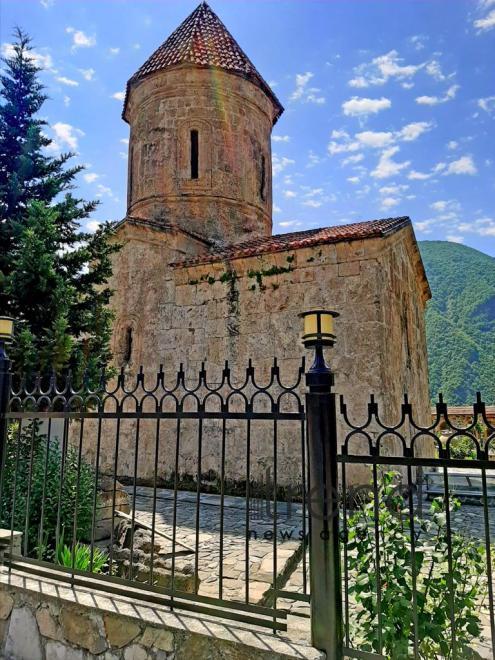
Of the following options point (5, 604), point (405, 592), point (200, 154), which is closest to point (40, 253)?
point (5, 604)

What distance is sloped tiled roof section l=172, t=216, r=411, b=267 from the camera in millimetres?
7488

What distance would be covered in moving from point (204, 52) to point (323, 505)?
12791mm

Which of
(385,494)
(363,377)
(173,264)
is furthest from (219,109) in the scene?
(385,494)

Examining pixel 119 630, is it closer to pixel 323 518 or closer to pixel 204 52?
pixel 323 518

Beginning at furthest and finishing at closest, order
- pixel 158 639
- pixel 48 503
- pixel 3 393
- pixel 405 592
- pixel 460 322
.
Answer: pixel 460 322, pixel 48 503, pixel 3 393, pixel 158 639, pixel 405 592

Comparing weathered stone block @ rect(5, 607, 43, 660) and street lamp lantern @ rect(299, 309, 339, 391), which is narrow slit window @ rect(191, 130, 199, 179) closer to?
street lamp lantern @ rect(299, 309, 339, 391)

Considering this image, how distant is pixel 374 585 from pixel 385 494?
17.9 inches

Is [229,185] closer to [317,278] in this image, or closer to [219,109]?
[219,109]

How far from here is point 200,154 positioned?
11484 millimetres

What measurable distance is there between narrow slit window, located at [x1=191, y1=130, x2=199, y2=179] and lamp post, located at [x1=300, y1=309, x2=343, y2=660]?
32.9ft

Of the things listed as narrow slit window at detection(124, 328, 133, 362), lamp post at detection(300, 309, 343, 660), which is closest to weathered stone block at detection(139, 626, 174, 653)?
lamp post at detection(300, 309, 343, 660)

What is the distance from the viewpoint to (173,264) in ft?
30.8

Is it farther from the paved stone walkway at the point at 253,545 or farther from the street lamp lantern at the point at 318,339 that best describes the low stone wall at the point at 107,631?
the street lamp lantern at the point at 318,339

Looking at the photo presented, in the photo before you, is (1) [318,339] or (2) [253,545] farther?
(2) [253,545]
